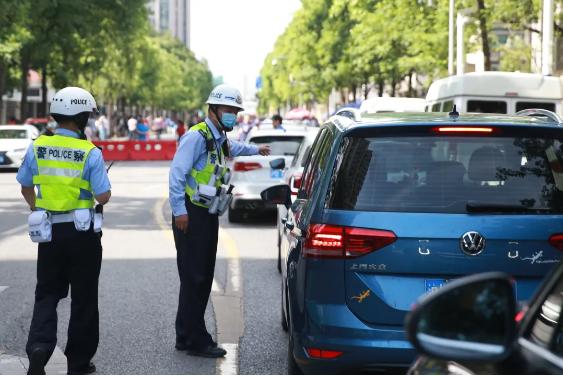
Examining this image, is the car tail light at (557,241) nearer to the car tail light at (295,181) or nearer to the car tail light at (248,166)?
the car tail light at (295,181)

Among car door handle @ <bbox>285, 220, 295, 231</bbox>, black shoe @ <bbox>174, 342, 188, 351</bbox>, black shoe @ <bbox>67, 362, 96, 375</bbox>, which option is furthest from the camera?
black shoe @ <bbox>174, 342, 188, 351</bbox>

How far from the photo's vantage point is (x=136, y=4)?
5047cm

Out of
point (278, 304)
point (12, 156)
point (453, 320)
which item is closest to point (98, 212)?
point (278, 304)

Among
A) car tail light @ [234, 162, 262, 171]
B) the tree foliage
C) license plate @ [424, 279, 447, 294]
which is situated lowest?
license plate @ [424, 279, 447, 294]

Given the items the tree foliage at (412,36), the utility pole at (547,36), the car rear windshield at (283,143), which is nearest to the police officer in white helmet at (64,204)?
the car rear windshield at (283,143)

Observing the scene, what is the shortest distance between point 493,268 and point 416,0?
3756 cm

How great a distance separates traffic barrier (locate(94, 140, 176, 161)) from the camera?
151 ft

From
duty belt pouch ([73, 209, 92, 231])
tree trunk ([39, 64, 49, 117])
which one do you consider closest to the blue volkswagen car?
duty belt pouch ([73, 209, 92, 231])

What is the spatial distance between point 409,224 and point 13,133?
30.4m

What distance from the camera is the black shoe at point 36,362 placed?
6.40 meters

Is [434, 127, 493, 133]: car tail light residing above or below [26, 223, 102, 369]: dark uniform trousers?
above

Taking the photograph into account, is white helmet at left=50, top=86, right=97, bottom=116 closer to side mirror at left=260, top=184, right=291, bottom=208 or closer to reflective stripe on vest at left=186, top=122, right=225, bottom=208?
reflective stripe on vest at left=186, top=122, right=225, bottom=208

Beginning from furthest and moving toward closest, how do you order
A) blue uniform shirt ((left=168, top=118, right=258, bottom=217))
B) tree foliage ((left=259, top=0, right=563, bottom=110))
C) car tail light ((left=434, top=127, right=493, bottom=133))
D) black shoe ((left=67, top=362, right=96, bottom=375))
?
tree foliage ((left=259, top=0, right=563, bottom=110)), blue uniform shirt ((left=168, top=118, right=258, bottom=217)), black shoe ((left=67, top=362, right=96, bottom=375)), car tail light ((left=434, top=127, right=493, bottom=133))

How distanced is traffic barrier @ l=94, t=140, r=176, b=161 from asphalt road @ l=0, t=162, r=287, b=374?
27324mm
